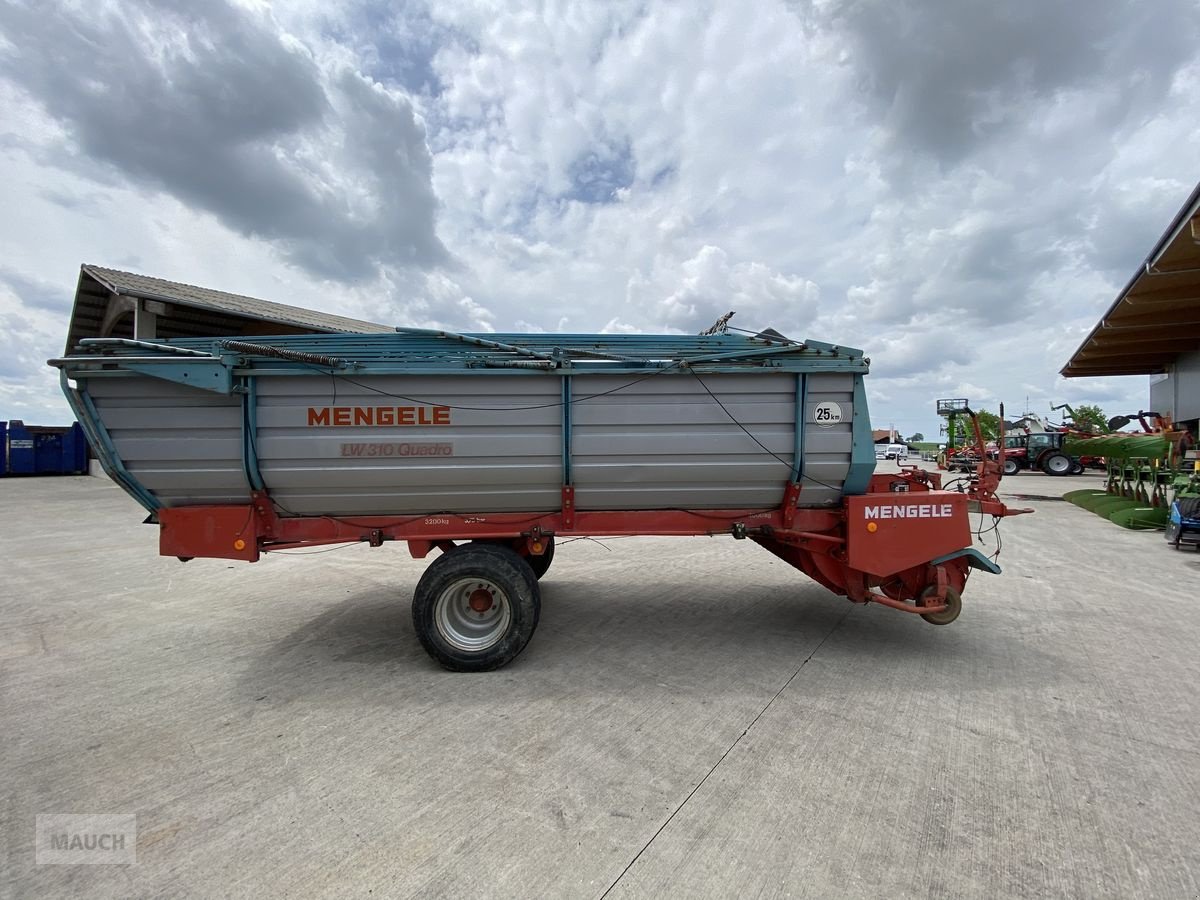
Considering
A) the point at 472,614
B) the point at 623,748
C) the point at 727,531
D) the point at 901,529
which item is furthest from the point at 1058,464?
the point at 623,748

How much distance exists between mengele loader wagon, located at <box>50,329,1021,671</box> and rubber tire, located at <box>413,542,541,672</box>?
0.04ft

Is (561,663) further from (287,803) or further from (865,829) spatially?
(865,829)

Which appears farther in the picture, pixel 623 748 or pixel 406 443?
pixel 406 443

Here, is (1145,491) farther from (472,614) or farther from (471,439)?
(471,439)

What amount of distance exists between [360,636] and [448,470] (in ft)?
5.96

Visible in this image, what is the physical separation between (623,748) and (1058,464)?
2799 centimetres

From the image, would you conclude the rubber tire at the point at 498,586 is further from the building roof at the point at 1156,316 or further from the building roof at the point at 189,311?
the building roof at the point at 1156,316

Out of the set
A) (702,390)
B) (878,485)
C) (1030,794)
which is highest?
(702,390)

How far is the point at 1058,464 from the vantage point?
77.2 ft

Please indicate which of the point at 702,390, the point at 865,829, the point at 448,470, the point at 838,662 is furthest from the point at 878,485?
the point at 448,470

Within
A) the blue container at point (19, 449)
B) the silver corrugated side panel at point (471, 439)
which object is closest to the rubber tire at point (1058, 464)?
the silver corrugated side panel at point (471, 439)

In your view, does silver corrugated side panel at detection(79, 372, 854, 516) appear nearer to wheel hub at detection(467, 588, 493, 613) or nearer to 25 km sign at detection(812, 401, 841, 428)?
25 km sign at detection(812, 401, 841, 428)

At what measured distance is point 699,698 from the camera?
11.5ft

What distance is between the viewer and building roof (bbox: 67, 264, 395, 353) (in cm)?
1161
